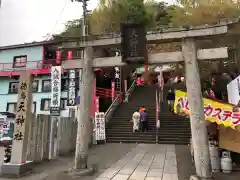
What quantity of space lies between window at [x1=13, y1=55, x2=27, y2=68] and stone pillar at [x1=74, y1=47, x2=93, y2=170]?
2012 centimetres

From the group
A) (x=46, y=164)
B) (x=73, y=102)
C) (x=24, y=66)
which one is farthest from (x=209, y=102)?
(x=24, y=66)

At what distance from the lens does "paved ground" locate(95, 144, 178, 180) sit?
7179 millimetres

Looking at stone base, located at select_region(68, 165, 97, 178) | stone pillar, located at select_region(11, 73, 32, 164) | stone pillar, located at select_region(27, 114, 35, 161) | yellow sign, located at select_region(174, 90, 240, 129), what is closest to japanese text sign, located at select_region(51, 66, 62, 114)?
stone pillar, located at select_region(27, 114, 35, 161)

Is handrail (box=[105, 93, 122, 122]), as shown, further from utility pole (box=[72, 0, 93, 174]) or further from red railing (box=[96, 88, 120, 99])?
utility pole (box=[72, 0, 93, 174])

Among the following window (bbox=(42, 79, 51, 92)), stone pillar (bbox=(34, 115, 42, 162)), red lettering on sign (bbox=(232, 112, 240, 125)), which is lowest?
stone pillar (bbox=(34, 115, 42, 162))

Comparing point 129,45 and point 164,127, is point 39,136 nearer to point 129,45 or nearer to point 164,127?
point 129,45

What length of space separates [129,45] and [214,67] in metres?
11.9

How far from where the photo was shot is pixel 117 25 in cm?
2512

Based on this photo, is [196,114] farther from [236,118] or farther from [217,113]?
[236,118]

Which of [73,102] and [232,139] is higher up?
[73,102]

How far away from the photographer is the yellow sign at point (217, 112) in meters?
7.12

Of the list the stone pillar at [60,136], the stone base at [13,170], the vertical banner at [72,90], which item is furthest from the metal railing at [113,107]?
the stone base at [13,170]

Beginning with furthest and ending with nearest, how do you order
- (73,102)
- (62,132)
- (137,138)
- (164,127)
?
(73,102) < (164,127) < (137,138) < (62,132)

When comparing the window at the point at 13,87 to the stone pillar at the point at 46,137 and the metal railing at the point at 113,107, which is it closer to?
the metal railing at the point at 113,107
